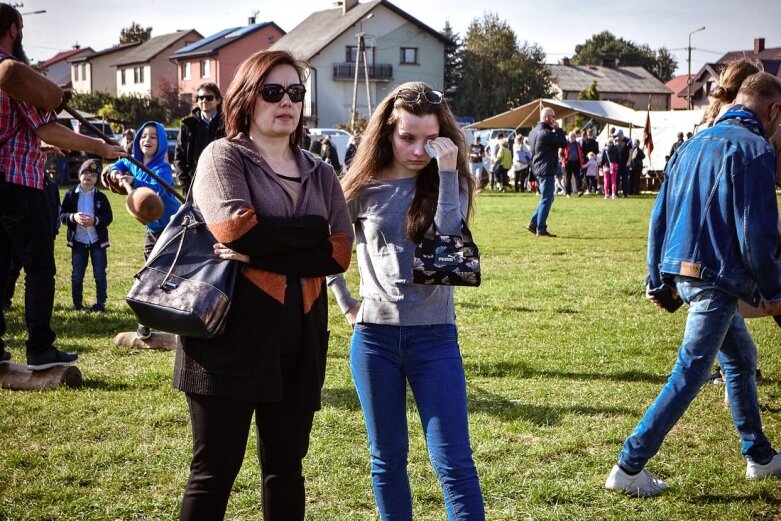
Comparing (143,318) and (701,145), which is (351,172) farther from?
(701,145)

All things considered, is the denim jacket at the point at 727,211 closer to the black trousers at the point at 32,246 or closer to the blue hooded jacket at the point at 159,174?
the black trousers at the point at 32,246

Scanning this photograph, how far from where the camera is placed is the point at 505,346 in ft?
25.8

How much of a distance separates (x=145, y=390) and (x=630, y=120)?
35648mm

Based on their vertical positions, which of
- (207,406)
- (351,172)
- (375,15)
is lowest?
(207,406)

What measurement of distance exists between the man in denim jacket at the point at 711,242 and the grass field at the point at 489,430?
1.41ft

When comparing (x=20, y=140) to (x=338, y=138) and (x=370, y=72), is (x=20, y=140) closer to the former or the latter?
(x=338, y=138)

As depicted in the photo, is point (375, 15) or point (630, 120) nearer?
point (630, 120)

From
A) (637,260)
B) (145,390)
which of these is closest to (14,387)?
(145,390)

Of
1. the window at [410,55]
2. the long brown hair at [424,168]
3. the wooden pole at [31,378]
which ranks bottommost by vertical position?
the wooden pole at [31,378]

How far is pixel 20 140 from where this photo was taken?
593 centimetres

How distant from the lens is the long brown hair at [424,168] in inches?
135

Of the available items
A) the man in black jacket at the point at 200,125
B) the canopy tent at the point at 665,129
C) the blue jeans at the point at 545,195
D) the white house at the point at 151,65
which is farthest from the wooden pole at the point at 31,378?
the white house at the point at 151,65

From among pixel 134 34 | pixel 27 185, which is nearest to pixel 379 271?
pixel 27 185

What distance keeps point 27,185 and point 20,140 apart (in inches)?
12.0
